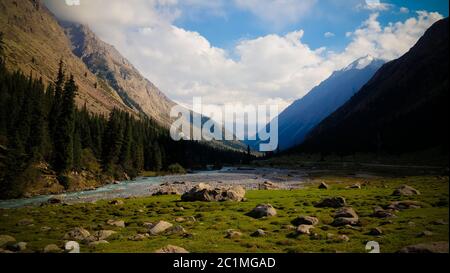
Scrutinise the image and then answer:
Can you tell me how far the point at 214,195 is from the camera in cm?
4872

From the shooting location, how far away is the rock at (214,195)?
157 ft

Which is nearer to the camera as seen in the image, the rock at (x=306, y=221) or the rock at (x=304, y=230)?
the rock at (x=304, y=230)

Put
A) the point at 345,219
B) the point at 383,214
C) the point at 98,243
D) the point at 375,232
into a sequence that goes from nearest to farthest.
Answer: the point at 375,232, the point at 98,243, the point at 345,219, the point at 383,214

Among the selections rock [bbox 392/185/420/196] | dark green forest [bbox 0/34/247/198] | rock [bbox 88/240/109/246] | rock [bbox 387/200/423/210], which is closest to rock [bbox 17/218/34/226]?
rock [bbox 88/240/109/246]

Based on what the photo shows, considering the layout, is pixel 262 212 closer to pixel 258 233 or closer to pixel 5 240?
pixel 258 233

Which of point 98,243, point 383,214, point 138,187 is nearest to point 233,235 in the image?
point 98,243

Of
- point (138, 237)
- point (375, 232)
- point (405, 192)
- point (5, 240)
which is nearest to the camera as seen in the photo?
point (375, 232)

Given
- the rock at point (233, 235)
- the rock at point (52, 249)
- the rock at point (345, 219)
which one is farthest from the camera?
the rock at point (345, 219)

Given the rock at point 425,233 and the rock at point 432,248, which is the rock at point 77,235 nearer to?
the rock at point 432,248

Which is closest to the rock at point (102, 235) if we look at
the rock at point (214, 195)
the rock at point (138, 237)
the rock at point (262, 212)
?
the rock at point (138, 237)

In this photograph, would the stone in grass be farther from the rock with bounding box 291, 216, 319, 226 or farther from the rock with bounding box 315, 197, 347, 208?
the rock with bounding box 315, 197, 347, 208

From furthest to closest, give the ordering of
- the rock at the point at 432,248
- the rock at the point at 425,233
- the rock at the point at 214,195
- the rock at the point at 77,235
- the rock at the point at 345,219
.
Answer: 1. the rock at the point at 214,195
2. the rock at the point at 345,219
3. the rock at the point at 77,235
4. the rock at the point at 425,233
5. the rock at the point at 432,248

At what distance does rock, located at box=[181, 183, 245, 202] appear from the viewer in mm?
47750
